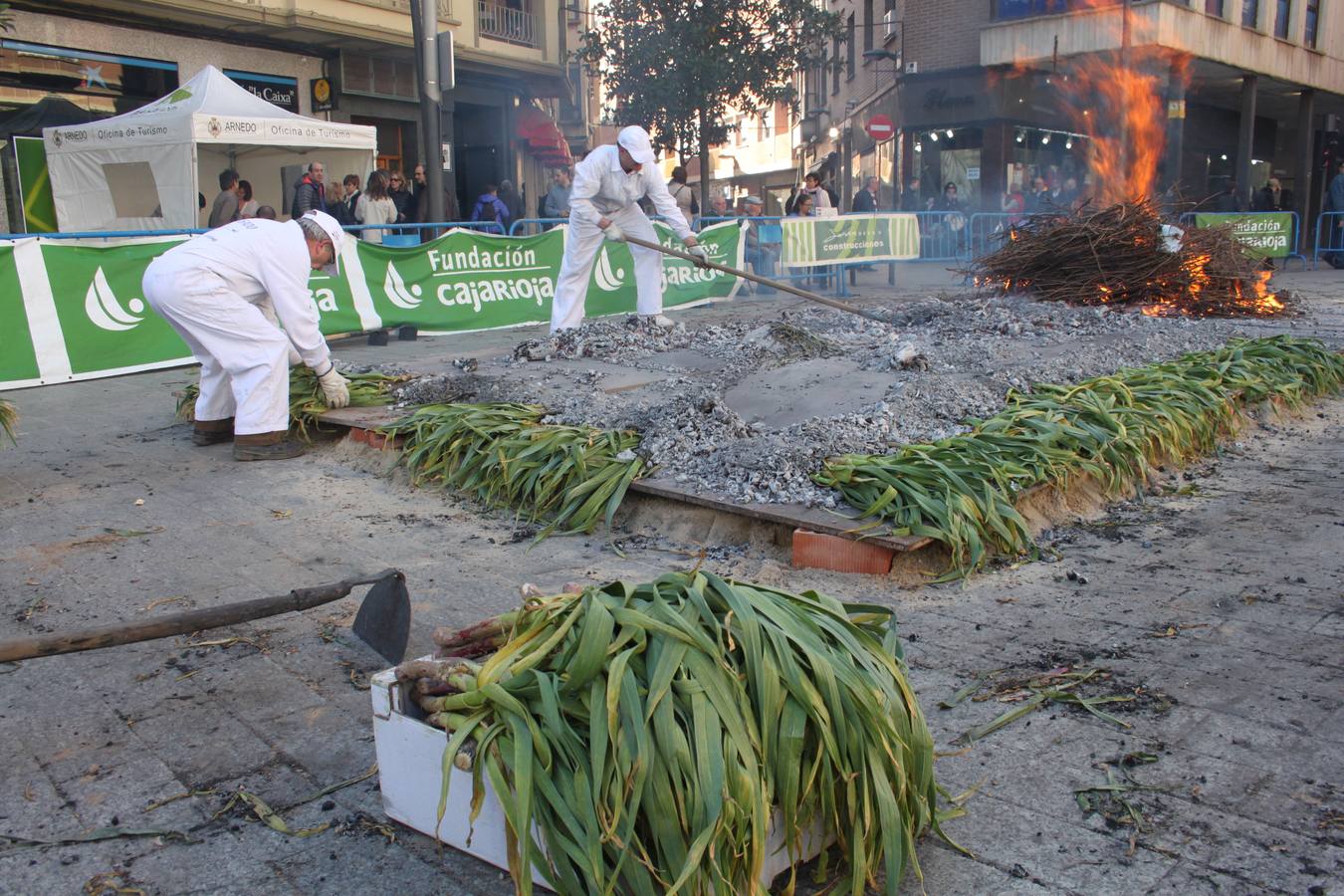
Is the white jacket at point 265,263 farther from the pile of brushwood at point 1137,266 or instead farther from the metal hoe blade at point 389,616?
the pile of brushwood at point 1137,266

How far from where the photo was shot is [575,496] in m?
4.96

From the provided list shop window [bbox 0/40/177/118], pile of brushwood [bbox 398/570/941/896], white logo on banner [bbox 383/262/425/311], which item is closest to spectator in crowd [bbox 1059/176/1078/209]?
white logo on banner [bbox 383/262/425/311]

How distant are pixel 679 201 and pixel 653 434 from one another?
451 inches

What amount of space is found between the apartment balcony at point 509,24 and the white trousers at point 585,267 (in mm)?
14574

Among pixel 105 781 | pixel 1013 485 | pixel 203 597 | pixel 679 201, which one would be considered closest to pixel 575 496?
pixel 203 597

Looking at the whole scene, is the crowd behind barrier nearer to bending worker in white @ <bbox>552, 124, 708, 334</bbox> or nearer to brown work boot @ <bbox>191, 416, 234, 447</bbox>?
bending worker in white @ <bbox>552, 124, 708, 334</bbox>

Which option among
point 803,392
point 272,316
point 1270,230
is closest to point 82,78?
point 272,316

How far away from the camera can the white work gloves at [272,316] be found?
653cm

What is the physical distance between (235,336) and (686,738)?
498 centimetres

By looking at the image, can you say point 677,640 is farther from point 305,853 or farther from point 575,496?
point 575,496

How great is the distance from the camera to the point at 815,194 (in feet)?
56.6

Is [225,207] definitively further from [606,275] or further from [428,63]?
[606,275]

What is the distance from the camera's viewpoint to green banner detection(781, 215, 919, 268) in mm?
15258

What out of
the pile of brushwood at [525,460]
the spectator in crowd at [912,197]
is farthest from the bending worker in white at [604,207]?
the spectator in crowd at [912,197]
